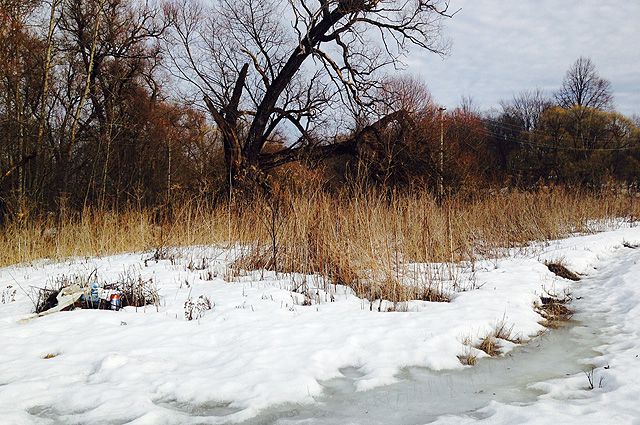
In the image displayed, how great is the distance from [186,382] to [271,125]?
45.1 feet

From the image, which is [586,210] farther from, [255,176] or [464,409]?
[464,409]

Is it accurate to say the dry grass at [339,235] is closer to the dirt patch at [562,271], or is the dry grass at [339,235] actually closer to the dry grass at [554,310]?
the dry grass at [554,310]

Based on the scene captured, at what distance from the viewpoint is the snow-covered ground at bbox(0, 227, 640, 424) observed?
8.61 ft

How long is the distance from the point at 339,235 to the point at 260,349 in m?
2.69

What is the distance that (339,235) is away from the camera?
6.06 metres

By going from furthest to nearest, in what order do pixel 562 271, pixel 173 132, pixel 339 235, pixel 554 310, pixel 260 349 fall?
pixel 173 132, pixel 562 271, pixel 339 235, pixel 554 310, pixel 260 349

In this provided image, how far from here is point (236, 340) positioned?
3.78m

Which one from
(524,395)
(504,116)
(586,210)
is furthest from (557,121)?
(524,395)

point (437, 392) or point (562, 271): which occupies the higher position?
point (562, 271)

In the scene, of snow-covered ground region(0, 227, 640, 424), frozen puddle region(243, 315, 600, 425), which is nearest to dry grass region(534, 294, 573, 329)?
snow-covered ground region(0, 227, 640, 424)

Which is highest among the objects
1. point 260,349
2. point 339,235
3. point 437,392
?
point 339,235

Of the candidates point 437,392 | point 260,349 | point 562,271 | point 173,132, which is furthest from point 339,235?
point 173,132

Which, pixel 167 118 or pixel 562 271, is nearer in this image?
pixel 562 271

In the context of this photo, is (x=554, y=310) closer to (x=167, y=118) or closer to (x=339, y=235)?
(x=339, y=235)
